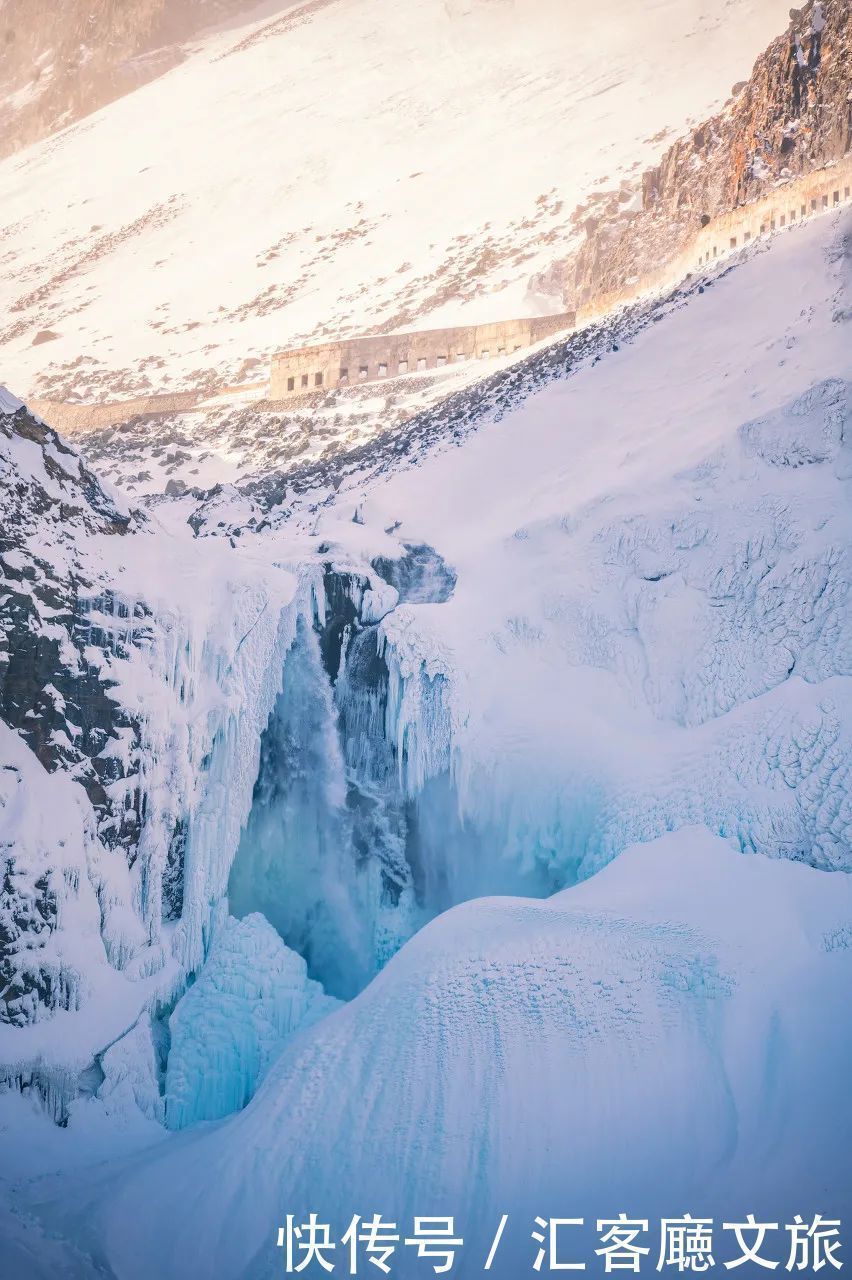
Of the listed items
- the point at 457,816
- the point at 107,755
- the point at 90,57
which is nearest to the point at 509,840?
the point at 457,816

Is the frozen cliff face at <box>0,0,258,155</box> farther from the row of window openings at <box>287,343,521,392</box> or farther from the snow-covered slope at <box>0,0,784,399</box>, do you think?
the row of window openings at <box>287,343,521,392</box>

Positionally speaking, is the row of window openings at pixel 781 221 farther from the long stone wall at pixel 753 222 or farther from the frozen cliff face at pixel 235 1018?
the frozen cliff face at pixel 235 1018

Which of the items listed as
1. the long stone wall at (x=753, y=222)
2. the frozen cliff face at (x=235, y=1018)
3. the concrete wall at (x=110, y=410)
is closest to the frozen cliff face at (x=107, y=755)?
the frozen cliff face at (x=235, y=1018)

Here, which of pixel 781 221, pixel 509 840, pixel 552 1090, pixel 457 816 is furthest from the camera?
pixel 781 221

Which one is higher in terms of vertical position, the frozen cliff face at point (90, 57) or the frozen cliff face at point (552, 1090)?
the frozen cliff face at point (90, 57)

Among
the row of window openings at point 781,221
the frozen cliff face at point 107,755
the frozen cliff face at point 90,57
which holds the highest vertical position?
the frozen cliff face at point 90,57

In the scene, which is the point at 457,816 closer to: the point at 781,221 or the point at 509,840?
the point at 509,840
